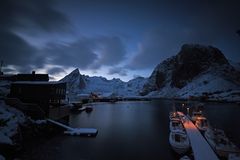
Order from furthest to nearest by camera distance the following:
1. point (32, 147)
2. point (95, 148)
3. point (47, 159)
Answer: point (95, 148), point (32, 147), point (47, 159)

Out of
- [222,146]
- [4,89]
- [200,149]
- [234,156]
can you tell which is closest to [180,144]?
[200,149]

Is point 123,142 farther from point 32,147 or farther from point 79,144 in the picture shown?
point 32,147

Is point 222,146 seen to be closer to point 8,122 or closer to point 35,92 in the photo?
point 8,122

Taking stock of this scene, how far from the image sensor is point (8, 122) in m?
30.9

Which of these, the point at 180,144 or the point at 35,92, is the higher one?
the point at 35,92

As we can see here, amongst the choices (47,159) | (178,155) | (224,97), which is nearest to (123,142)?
(178,155)

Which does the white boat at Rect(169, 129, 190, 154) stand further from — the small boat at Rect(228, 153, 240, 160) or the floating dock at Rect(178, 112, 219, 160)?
the small boat at Rect(228, 153, 240, 160)

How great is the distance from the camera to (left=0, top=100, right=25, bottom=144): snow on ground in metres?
26.4

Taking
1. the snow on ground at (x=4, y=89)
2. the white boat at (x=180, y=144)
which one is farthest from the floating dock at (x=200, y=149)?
the snow on ground at (x=4, y=89)

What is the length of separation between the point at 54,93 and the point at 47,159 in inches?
892

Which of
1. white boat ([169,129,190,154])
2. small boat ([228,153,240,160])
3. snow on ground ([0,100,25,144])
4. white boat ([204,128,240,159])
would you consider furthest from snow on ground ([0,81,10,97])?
small boat ([228,153,240,160])

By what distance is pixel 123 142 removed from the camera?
37.2 m

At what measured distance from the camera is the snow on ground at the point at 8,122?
2641 cm

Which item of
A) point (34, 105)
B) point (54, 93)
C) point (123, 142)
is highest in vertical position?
point (54, 93)
